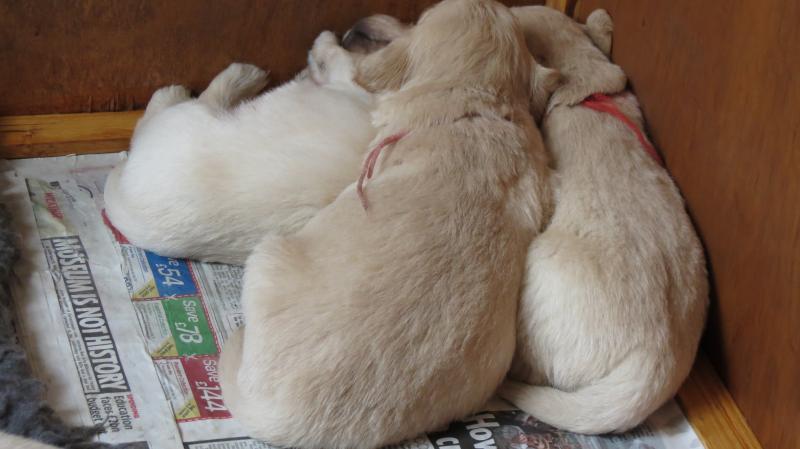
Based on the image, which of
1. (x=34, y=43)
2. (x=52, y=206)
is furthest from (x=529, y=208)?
(x=34, y=43)

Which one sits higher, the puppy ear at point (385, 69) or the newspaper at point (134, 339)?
the puppy ear at point (385, 69)

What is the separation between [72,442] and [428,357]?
58cm

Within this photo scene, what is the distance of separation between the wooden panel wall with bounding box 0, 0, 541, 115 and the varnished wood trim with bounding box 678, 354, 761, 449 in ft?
3.59

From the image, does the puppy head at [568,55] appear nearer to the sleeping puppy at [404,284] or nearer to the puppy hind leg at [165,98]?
the sleeping puppy at [404,284]

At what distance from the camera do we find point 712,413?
1.89m

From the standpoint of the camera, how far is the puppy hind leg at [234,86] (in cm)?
221

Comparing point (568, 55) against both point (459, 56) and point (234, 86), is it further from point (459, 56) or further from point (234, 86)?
point (234, 86)

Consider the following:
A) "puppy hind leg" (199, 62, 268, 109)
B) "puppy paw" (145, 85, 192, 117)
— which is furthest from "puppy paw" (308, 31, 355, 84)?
"puppy paw" (145, 85, 192, 117)

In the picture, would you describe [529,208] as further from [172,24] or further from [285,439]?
[172,24]

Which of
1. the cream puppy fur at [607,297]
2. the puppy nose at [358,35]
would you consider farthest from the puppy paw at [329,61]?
the cream puppy fur at [607,297]

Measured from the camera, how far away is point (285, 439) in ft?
5.29

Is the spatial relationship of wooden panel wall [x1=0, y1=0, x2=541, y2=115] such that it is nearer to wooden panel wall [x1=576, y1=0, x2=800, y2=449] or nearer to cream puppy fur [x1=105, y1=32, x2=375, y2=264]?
cream puppy fur [x1=105, y1=32, x2=375, y2=264]

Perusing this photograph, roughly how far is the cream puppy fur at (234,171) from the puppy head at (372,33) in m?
0.20

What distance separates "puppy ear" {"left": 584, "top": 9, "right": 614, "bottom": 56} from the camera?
2.31m
